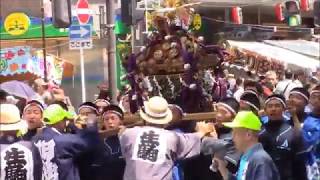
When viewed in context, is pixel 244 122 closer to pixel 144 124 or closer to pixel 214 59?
pixel 144 124

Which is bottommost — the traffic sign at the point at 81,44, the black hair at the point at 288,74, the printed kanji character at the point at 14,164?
the black hair at the point at 288,74

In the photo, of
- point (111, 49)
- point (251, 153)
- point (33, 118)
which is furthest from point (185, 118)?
point (111, 49)

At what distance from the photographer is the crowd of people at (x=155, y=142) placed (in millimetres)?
5957

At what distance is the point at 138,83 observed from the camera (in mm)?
8773

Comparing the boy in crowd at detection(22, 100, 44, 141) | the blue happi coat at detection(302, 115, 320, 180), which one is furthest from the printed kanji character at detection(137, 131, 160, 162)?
the blue happi coat at detection(302, 115, 320, 180)

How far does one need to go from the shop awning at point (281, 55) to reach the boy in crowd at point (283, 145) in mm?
6636

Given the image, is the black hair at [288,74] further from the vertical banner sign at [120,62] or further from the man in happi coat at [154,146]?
the man in happi coat at [154,146]

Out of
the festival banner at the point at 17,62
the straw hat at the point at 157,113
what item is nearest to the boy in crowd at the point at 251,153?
the straw hat at the point at 157,113

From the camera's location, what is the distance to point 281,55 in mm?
16266

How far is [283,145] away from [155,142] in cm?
130

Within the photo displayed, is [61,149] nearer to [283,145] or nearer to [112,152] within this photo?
[112,152]

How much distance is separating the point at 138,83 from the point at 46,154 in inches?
104

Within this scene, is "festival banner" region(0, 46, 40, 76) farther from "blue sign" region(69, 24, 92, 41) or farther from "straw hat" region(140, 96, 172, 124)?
"straw hat" region(140, 96, 172, 124)

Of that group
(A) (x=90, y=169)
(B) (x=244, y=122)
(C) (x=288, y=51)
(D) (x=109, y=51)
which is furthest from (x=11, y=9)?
(B) (x=244, y=122)
